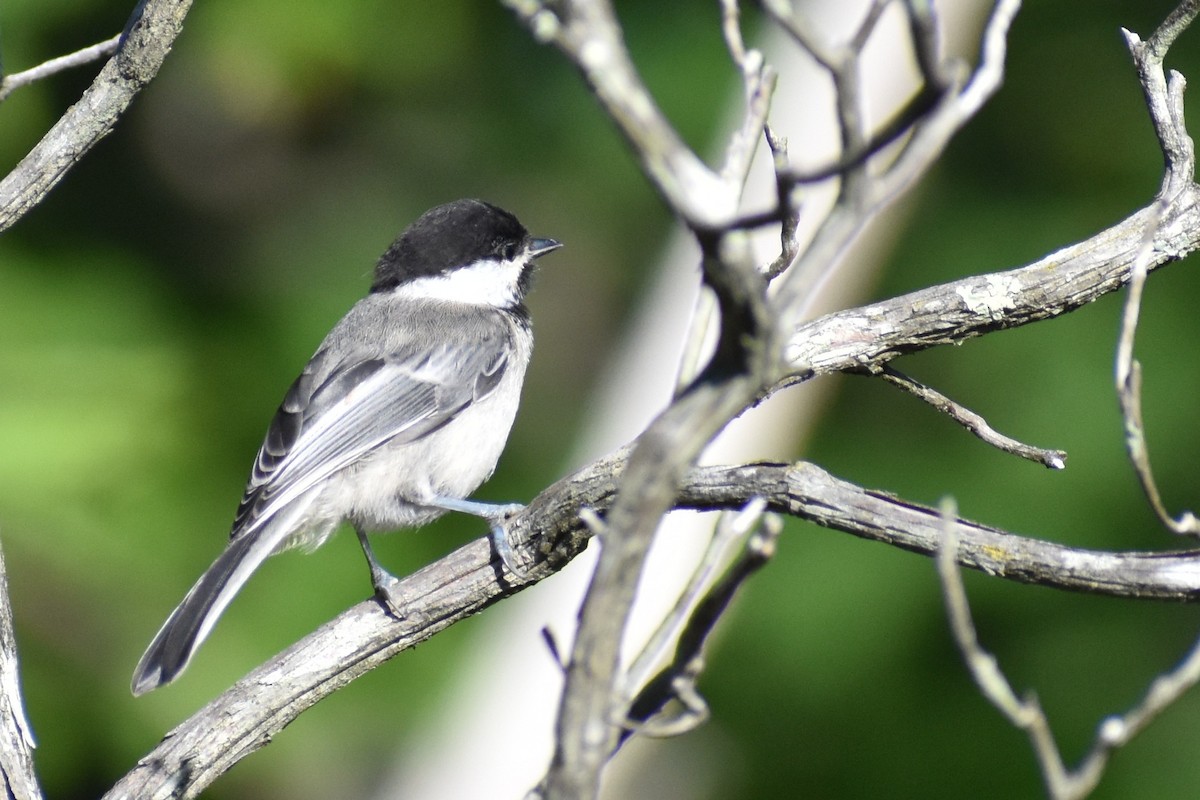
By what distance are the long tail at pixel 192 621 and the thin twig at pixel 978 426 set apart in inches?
52.2

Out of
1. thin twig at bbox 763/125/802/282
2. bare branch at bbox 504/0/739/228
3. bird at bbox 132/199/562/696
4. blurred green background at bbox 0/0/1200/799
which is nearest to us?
bare branch at bbox 504/0/739/228

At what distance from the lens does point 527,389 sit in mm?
4094

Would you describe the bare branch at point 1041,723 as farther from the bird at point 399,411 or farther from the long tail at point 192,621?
the long tail at point 192,621

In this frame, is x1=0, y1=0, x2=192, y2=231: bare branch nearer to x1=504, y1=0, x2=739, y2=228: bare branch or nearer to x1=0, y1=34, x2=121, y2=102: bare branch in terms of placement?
x1=0, y1=34, x2=121, y2=102: bare branch

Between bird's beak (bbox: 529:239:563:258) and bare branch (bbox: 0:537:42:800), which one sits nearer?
bare branch (bbox: 0:537:42:800)

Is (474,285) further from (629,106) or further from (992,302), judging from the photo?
(629,106)

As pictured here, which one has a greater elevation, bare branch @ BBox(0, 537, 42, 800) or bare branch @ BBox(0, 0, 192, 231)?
bare branch @ BBox(0, 0, 192, 231)

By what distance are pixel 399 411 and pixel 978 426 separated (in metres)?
1.39

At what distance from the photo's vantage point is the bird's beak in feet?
10.6

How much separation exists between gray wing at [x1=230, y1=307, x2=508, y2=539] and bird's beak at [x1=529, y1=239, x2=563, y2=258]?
33cm

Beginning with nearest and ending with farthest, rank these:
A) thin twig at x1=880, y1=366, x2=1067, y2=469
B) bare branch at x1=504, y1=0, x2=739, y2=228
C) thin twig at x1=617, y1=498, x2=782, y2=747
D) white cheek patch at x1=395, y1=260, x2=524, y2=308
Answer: bare branch at x1=504, y1=0, x2=739, y2=228, thin twig at x1=617, y1=498, x2=782, y2=747, thin twig at x1=880, y1=366, x2=1067, y2=469, white cheek patch at x1=395, y1=260, x2=524, y2=308

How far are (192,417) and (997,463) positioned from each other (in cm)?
228

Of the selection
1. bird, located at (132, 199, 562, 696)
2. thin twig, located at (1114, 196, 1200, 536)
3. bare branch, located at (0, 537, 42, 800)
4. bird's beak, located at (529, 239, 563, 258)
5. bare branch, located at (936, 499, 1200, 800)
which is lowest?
bare branch, located at (936, 499, 1200, 800)

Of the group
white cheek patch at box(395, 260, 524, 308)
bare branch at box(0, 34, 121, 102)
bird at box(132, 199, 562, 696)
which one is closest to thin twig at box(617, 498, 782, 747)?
bird at box(132, 199, 562, 696)
